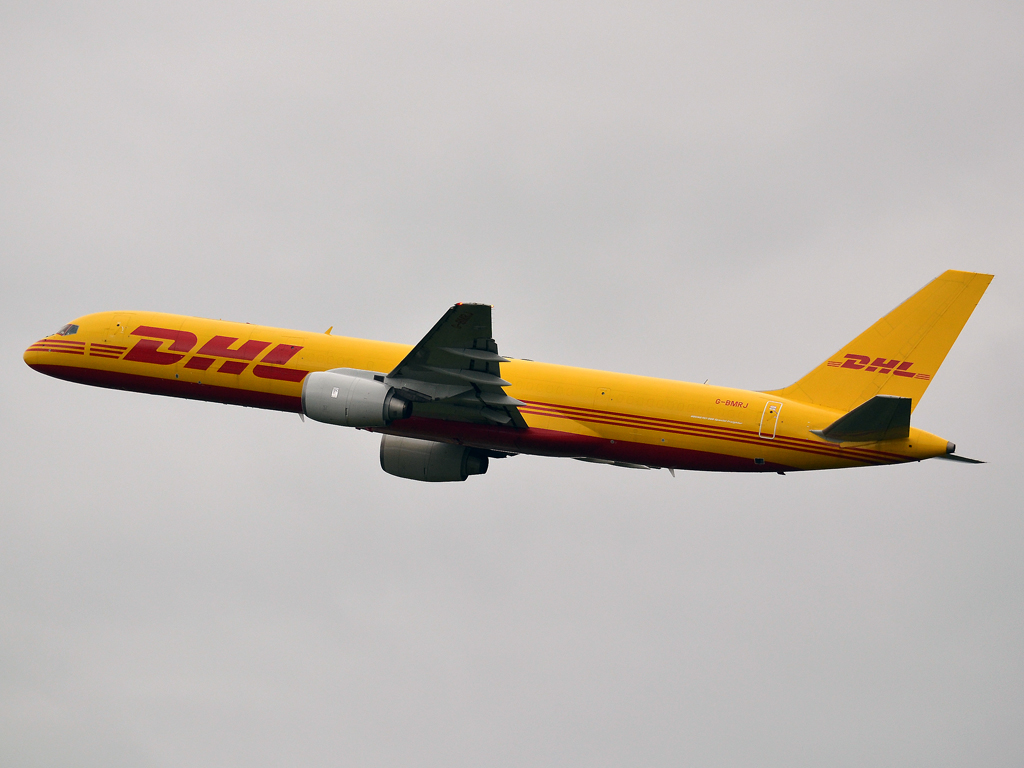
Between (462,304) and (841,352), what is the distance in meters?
13.7

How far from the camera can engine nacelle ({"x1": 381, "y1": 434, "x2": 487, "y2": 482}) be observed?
43.0 m

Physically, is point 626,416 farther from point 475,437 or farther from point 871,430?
point 871,430

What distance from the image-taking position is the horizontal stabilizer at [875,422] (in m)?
34.4

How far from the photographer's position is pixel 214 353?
41156 millimetres

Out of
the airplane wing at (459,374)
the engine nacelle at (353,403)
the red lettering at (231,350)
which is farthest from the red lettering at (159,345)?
the airplane wing at (459,374)

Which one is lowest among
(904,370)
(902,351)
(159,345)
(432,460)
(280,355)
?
(432,460)

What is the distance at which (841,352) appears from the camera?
3878 cm

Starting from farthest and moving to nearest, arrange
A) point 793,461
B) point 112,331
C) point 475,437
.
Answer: point 112,331 < point 475,437 < point 793,461

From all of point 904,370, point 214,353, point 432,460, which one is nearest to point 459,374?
point 432,460

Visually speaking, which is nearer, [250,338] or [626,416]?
[626,416]

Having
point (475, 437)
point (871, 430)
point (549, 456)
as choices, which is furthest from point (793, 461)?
point (475, 437)

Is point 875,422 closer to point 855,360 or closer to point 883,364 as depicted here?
point 883,364

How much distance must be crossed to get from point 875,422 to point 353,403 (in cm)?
1677

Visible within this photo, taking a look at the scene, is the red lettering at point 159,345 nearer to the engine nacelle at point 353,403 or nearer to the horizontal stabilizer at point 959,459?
the engine nacelle at point 353,403
